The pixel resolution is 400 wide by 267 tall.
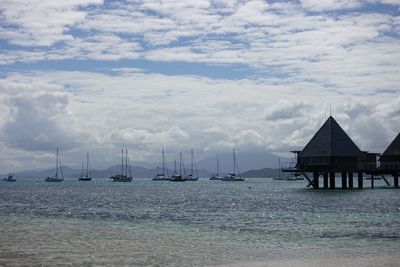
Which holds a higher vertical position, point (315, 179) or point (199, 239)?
point (315, 179)

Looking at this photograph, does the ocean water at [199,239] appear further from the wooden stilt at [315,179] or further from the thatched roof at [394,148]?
the thatched roof at [394,148]

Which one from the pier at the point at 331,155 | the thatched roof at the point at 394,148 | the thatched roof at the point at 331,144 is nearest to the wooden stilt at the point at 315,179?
the pier at the point at 331,155

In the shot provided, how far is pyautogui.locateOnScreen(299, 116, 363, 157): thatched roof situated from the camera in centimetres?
7731

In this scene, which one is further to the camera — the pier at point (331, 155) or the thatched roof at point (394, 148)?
the thatched roof at point (394, 148)

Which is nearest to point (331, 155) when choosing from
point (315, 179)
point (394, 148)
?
point (315, 179)

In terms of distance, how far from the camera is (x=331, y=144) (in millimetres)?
77375

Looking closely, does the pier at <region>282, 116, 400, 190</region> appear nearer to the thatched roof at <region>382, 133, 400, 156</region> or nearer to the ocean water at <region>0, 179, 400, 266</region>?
the thatched roof at <region>382, 133, 400, 156</region>

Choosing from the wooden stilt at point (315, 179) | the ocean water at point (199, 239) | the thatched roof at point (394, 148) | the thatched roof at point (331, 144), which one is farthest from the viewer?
the thatched roof at point (394, 148)

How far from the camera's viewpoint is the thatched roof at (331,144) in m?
77.3

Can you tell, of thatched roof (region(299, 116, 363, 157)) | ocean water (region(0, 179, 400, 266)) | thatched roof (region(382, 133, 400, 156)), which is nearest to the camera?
ocean water (region(0, 179, 400, 266))

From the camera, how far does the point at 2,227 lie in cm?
3609

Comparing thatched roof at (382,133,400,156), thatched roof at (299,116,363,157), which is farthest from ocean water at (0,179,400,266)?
thatched roof at (382,133,400,156)

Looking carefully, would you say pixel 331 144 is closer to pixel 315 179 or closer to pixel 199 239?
pixel 315 179

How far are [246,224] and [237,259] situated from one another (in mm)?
14733
